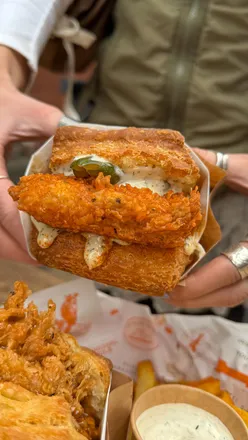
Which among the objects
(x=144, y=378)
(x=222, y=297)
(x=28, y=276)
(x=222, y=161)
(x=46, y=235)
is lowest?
(x=144, y=378)

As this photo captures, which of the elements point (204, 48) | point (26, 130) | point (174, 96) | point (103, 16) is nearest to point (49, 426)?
point (26, 130)

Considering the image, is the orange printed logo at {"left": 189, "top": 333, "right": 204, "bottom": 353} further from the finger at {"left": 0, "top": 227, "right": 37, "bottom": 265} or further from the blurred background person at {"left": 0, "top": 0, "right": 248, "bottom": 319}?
the finger at {"left": 0, "top": 227, "right": 37, "bottom": 265}

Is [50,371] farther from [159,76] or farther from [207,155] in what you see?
[159,76]

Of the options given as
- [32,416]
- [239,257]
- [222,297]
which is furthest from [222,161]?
[32,416]

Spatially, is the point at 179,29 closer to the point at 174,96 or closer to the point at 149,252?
the point at 174,96

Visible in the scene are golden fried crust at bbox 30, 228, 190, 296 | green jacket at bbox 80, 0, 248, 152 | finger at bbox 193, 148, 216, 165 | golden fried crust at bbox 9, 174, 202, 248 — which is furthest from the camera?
green jacket at bbox 80, 0, 248, 152

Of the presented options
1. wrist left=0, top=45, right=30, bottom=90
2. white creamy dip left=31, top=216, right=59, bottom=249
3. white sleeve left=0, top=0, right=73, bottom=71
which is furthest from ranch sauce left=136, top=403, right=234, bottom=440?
white sleeve left=0, top=0, right=73, bottom=71

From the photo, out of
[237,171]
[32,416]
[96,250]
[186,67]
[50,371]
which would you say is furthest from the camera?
[186,67]

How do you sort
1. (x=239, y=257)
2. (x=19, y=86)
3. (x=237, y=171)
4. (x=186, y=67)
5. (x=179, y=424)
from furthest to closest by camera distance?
1. (x=19, y=86)
2. (x=186, y=67)
3. (x=237, y=171)
4. (x=239, y=257)
5. (x=179, y=424)
